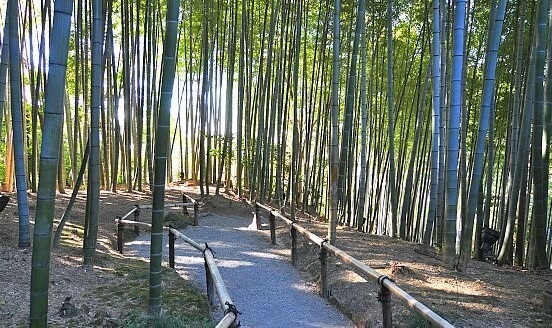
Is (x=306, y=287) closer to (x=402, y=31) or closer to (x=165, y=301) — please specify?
(x=165, y=301)

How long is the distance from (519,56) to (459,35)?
209cm

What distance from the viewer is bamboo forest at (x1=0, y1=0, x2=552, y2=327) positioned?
13.0 feet

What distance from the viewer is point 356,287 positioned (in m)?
4.12

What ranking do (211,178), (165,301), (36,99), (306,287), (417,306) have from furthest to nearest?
(211,178)
(36,99)
(306,287)
(165,301)
(417,306)

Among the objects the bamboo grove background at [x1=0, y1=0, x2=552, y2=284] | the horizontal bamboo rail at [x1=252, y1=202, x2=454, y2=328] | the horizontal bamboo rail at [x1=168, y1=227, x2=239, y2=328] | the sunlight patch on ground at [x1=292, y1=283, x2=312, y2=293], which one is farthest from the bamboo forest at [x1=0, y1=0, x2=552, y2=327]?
the horizontal bamboo rail at [x1=252, y1=202, x2=454, y2=328]

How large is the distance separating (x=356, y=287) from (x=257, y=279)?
3.71 feet

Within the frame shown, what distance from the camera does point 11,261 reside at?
4195mm

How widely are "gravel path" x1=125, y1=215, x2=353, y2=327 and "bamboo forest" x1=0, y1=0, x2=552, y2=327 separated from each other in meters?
0.70

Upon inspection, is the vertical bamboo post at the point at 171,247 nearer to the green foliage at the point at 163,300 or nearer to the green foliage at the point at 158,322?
the green foliage at the point at 163,300

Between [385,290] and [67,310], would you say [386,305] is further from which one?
[67,310]

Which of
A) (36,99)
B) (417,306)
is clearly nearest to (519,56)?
(417,306)

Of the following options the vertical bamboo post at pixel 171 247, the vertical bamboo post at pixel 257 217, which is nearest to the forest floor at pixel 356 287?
the vertical bamboo post at pixel 171 247

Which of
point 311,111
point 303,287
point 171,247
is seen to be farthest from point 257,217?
point 303,287

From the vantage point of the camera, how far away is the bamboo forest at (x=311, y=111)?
3949mm
